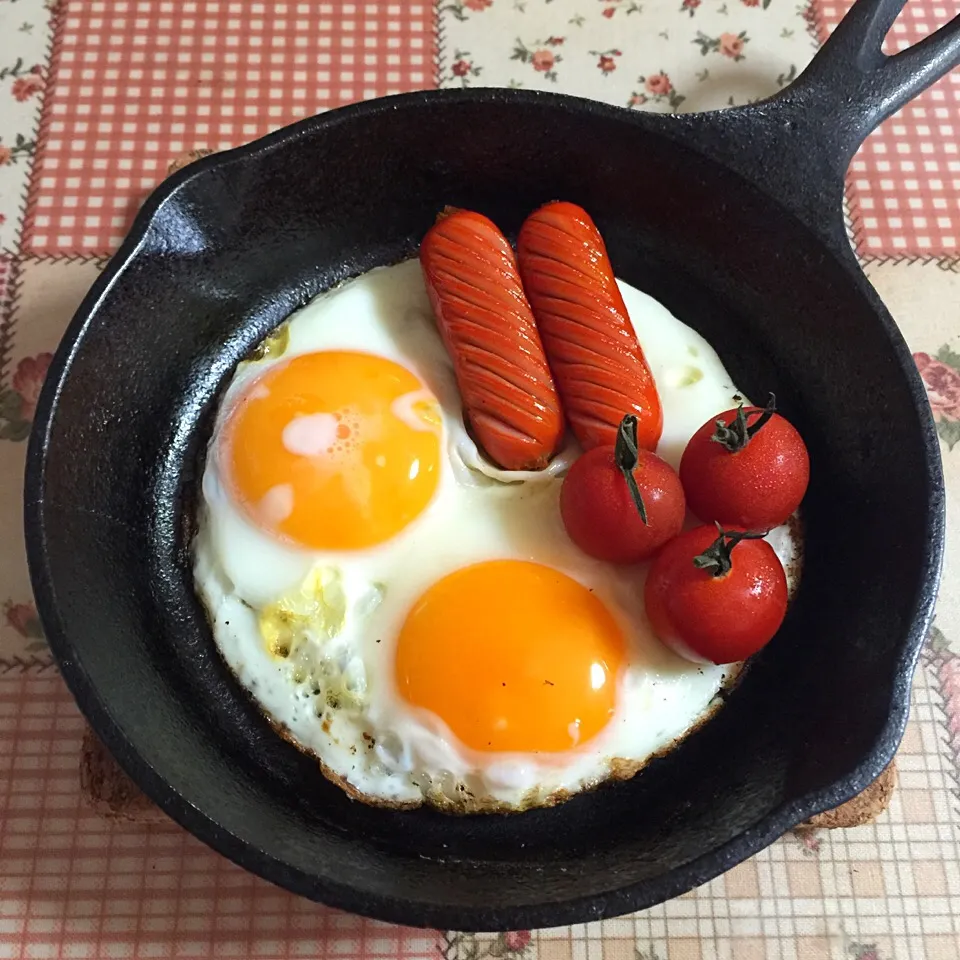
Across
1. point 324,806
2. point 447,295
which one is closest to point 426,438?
point 447,295

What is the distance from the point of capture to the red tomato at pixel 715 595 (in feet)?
3.68

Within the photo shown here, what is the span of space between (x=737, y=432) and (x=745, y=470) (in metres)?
0.06

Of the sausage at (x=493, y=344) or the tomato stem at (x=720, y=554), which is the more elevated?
the sausage at (x=493, y=344)

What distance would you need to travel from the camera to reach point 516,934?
1302 mm

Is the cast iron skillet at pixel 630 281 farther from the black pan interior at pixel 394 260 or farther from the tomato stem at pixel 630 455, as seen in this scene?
the tomato stem at pixel 630 455

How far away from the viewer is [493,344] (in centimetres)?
129

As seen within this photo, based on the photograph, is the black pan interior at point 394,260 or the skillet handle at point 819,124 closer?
the black pan interior at point 394,260

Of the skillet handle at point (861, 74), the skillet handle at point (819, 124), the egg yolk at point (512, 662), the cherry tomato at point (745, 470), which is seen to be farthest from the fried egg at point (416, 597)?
the skillet handle at point (861, 74)

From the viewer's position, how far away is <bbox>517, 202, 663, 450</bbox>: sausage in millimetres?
1275

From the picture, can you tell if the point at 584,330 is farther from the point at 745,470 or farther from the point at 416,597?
the point at 416,597

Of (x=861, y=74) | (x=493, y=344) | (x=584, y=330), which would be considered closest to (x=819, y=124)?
(x=861, y=74)

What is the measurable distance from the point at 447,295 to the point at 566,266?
0.59 ft

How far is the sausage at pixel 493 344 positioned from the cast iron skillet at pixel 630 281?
9.4 inches

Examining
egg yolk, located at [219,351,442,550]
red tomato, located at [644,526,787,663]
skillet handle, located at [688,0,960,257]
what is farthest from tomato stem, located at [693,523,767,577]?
skillet handle, located at [688,0,960,257]
